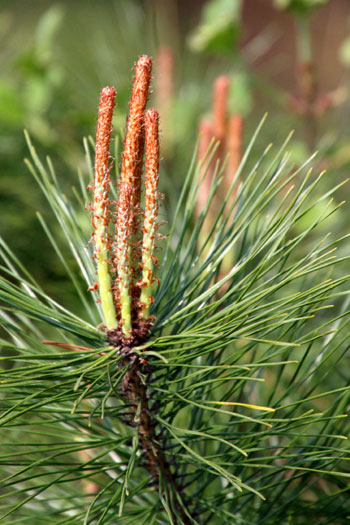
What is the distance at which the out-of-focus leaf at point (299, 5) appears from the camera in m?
0.43

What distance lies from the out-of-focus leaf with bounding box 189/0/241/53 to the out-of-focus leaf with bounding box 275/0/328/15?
28 mm

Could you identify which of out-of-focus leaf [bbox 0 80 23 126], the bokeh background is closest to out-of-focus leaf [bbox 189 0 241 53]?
the bokeh background

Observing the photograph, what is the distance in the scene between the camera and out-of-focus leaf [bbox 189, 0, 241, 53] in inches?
16.8

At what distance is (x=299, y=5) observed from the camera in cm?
44

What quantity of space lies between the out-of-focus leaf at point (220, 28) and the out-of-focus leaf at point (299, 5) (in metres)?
0.03

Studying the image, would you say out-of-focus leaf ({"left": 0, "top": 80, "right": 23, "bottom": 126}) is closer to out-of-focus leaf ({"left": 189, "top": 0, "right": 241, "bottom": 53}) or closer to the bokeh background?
the bokeh background

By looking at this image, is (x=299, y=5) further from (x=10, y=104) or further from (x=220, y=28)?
(x=10, y=104)

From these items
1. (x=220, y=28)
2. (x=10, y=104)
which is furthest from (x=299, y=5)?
(x=10, y=104)

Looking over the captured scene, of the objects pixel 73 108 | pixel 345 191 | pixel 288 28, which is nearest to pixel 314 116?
pixel 345 191

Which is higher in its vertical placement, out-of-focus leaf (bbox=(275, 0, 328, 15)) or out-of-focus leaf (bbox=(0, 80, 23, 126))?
out-of-focus leaf (bbox=(0, 80, 23, 126))

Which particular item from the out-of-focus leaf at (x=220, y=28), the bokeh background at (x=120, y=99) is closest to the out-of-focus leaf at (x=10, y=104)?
the bokeh background at (x=120, y=99)

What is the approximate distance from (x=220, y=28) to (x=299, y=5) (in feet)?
0.18

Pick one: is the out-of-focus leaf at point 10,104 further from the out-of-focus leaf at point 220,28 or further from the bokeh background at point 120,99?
the out-of-focus leaf at point 220,28

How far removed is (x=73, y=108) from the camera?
51cm
